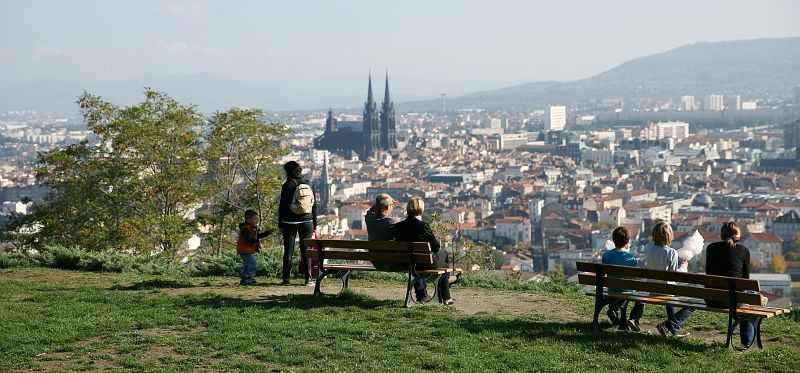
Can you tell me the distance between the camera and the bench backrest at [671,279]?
250 inches

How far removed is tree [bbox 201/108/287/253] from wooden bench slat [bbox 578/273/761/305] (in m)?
10.4

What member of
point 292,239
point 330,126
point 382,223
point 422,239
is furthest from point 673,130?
point 422,239

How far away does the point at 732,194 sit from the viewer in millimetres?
100375

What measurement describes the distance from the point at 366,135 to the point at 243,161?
425 ft

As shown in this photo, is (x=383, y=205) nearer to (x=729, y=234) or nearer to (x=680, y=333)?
(x=680, y=333)

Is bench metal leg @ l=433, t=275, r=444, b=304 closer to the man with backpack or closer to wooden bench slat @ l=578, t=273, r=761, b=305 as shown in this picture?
wooden bench slat @ l=578, t=273, r=761, b=305

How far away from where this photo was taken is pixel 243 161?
17.8 metres

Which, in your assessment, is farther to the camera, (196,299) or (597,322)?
(196,299)

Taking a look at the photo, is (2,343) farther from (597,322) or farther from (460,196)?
(460,196)

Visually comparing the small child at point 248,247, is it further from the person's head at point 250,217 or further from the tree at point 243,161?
the tree at point 243,161

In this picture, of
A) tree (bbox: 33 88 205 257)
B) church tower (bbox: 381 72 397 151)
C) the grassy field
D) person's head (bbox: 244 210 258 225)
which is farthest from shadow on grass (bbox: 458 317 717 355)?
church tower (bbox: 381 72 397 151)

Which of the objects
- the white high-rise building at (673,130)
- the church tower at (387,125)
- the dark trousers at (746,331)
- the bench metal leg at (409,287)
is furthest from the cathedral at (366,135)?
the dark trousers at (746,331)

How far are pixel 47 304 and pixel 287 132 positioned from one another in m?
10.6

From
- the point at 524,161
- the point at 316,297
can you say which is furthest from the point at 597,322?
the point at 524,161
